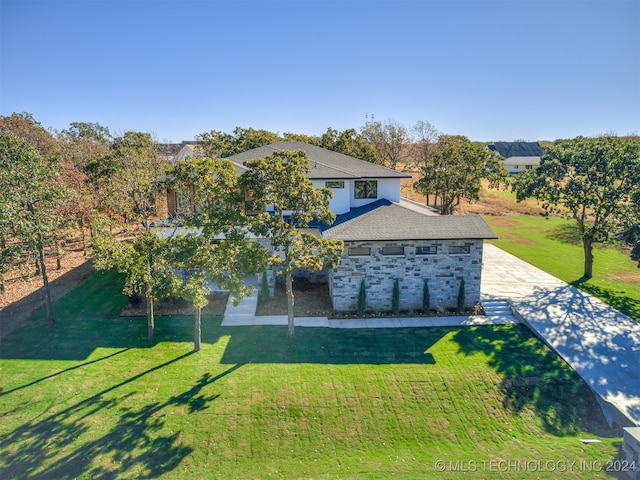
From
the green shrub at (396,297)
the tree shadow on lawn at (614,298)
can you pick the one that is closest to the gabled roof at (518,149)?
the tree shadow on lawn at (614,298)

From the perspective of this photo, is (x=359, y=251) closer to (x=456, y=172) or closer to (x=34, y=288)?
(x=456, y=172)

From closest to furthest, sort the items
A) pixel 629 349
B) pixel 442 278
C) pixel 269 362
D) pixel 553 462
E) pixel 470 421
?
pixel 553 462
pixel 470 421
pixel 269 362
pixel 629 349
pixel 442 278

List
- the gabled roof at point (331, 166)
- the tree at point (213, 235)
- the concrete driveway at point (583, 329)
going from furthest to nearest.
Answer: the gabled roof at point (331, 166), the tree at point (213, 235), the concrete driveway at point (583, 329)

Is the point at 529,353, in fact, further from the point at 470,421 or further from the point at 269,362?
the point at 269,362

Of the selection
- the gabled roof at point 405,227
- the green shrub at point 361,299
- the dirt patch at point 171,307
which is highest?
the gabled roof at point 405,227

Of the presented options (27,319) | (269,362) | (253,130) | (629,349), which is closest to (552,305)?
(629,349)

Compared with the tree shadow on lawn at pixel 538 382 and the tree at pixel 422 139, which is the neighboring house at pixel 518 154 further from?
the tree shadow on lawn at pixel 538 382

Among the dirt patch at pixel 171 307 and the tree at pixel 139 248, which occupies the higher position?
the tree at pixel 139 248
